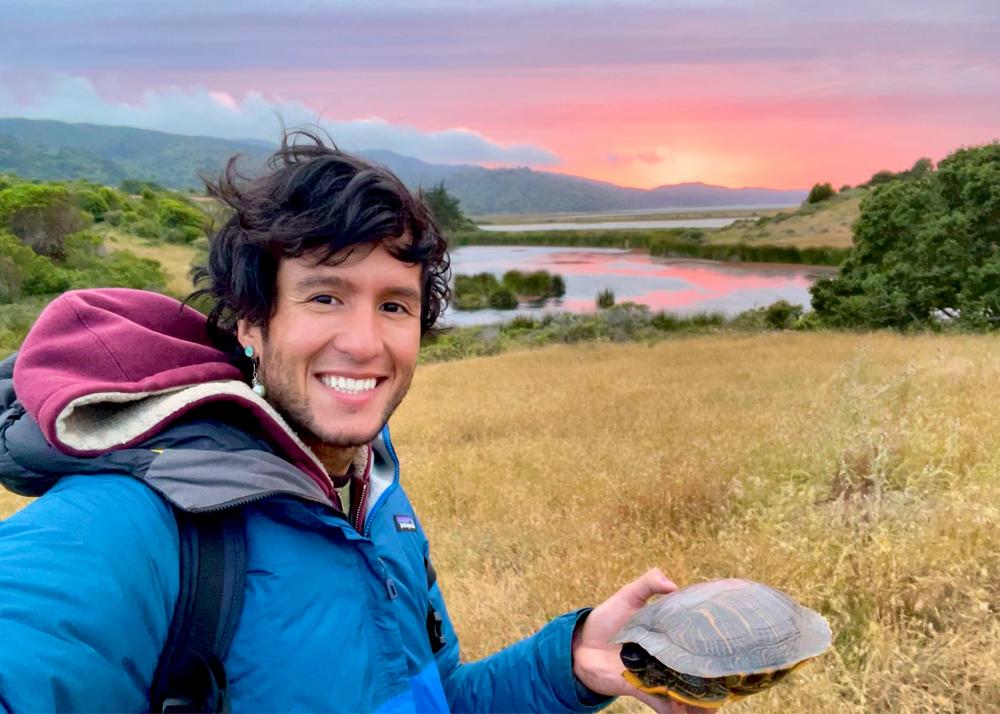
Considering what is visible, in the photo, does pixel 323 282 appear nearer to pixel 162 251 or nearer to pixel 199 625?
pixel 199 625

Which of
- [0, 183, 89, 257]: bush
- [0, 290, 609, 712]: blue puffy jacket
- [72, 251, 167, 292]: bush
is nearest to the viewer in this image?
[0, 290, 609, 712]: blue puffy jacket

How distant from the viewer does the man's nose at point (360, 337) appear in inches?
59.1

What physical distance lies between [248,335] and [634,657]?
1.24 meters

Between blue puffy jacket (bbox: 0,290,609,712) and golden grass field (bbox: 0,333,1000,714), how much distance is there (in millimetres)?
2131

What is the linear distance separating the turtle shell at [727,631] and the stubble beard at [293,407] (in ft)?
2.83

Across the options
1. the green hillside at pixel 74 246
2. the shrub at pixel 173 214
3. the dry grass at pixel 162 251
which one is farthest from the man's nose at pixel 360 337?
the shrub at pixel 173 214

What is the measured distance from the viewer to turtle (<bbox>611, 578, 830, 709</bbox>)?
165 centimetres

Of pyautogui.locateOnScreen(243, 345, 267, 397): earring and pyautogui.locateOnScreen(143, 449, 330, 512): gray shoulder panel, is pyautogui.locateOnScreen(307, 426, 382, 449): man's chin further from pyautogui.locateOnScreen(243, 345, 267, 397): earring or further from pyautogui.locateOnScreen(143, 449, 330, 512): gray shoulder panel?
pyautogui.locateOnScreen(143, 449, 330, 512): gray shoulder panel

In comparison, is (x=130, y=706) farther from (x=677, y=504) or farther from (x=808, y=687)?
(x=677, y=504)

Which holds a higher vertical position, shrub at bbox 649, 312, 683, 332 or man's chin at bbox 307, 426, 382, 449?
man's chin at bbox 307, 426, 382, 449

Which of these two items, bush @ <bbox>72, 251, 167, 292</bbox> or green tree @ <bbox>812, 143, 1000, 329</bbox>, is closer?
green tree @ <bbox>812, 143, 1000, 329</bbox>

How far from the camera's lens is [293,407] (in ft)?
5.04

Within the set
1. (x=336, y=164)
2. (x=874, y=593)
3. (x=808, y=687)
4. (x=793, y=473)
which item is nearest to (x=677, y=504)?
(x=793, y=473)

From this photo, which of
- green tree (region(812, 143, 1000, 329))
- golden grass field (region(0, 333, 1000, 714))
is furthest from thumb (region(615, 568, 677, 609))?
green tree (region(812, 143, 1000, 329))
